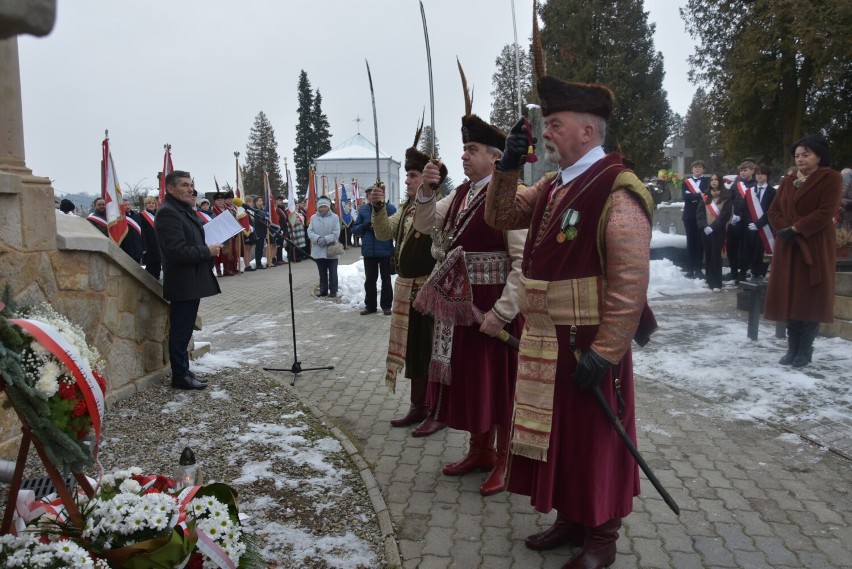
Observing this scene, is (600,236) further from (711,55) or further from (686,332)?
(711,55)

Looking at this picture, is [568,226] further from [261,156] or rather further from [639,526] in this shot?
[261,156]

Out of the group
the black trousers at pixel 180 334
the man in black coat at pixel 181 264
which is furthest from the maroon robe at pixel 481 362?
the black trousers at pixel 180 334

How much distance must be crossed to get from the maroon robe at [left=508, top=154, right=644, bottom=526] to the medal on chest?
15 mm

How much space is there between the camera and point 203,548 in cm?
223

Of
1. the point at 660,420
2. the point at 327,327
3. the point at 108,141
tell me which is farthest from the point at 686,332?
the point at 108,141

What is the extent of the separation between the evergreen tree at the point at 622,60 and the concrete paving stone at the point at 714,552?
32.6 m

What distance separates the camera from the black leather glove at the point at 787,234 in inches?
254

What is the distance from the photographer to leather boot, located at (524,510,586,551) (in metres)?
3.21

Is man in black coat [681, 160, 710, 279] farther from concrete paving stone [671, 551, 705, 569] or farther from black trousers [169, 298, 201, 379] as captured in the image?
concrete paving stone [671, 551, 705, 569]

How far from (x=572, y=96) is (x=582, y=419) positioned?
141 cm

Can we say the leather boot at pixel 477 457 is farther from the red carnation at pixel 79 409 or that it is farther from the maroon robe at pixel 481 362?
the red carnation at pixel 79 409

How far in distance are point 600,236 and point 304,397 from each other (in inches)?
151

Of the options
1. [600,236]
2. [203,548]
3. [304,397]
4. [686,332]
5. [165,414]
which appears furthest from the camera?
[686,332]

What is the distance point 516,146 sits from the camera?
2.96 meters
